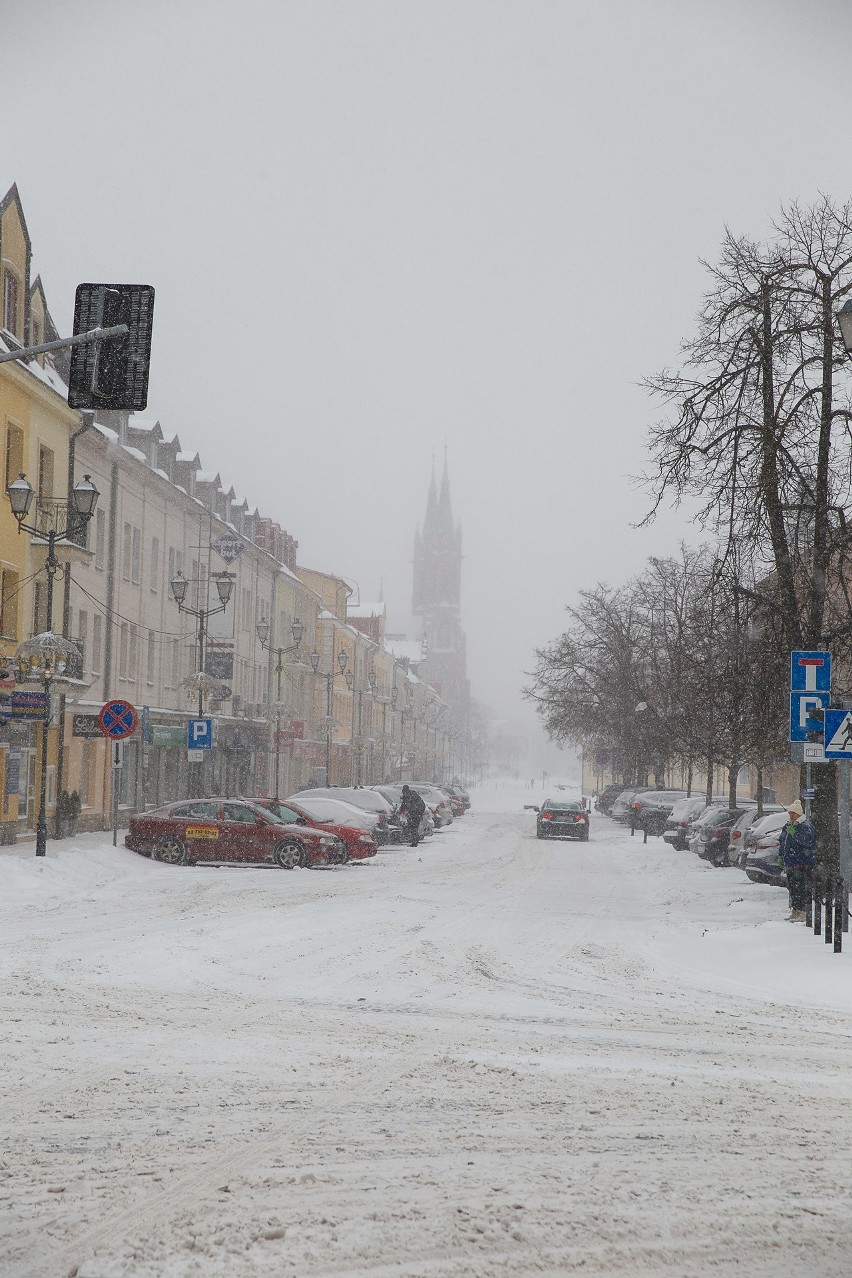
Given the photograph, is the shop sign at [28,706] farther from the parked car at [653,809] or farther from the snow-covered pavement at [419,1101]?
the parked car at [653,809]

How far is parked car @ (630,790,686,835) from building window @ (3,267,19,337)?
2715 centimetres

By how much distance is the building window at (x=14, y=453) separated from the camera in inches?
1256

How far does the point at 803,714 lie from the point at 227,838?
572 inches

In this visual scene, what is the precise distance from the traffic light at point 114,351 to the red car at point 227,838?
58.7ft

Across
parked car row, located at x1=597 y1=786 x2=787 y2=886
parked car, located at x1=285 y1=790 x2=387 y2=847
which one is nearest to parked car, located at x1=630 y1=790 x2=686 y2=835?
parked car row, located at x1=597 y1=786 x2=787 y2=886

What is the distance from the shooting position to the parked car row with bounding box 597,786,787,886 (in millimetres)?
24016

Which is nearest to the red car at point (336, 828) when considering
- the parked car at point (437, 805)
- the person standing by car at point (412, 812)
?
the person standing by car at point (412, 812)

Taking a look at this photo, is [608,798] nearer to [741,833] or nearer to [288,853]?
[741,833]

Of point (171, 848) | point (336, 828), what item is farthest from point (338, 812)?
point (171, 848)

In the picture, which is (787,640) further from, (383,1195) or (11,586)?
(11,586)

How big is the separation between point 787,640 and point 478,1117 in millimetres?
14536

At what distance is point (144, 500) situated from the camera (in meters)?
43.7

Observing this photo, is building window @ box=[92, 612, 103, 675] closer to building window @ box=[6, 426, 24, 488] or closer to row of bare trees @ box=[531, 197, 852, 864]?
building window @ box=[6, 426, 24, 488]

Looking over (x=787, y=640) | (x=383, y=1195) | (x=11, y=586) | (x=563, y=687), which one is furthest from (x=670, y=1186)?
(x=563, y=687)
